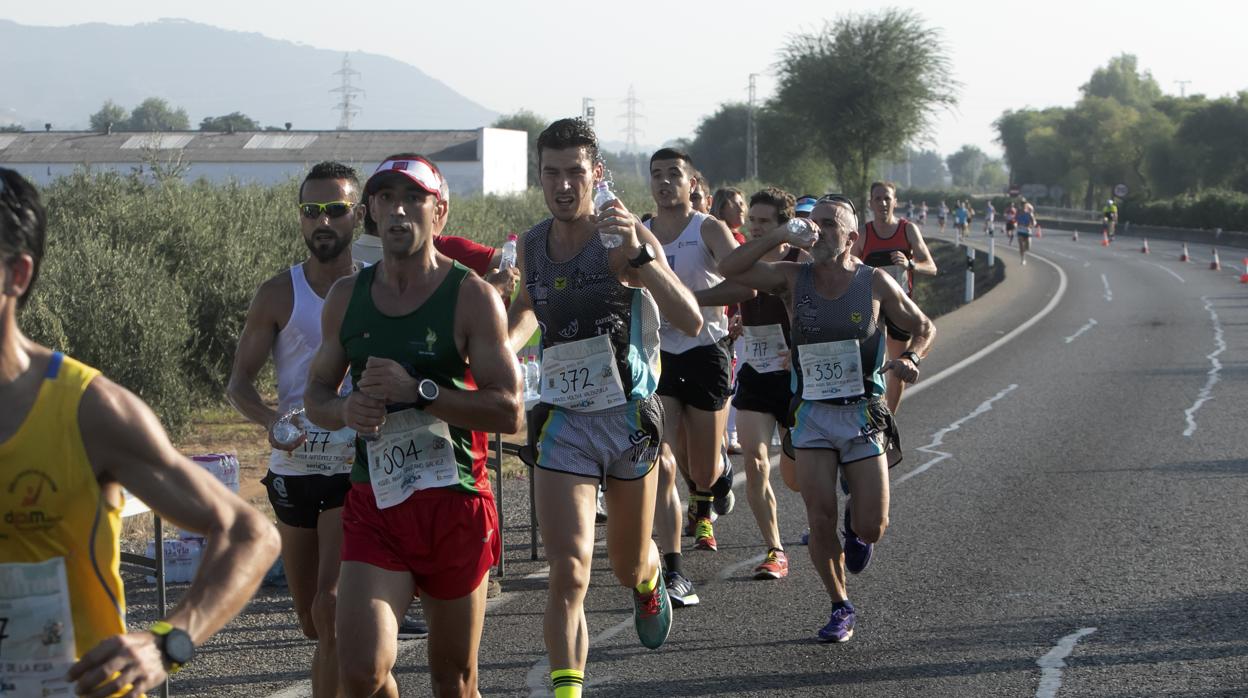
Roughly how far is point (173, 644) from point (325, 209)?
3.15 m

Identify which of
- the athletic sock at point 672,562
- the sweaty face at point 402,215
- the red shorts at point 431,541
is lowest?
the athletic sock at point 672,562

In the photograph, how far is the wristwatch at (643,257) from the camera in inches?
215

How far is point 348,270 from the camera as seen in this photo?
18.5ft

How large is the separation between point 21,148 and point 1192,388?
6250 centimetres

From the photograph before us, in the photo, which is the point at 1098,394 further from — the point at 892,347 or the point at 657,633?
the point at 657,633

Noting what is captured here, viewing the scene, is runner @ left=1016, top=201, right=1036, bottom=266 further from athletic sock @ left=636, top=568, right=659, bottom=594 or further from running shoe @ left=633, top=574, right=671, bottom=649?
athletic sock @ left=636, top=568, right=659, bottom=594

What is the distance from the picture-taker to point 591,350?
18.7 ft

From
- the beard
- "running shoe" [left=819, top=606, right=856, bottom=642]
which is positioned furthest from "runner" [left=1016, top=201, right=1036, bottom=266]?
the beard

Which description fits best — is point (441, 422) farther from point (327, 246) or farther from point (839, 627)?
point (839, 627)

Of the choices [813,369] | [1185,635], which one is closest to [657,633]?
[813,369]

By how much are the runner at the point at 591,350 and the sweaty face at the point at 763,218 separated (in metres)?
3.03

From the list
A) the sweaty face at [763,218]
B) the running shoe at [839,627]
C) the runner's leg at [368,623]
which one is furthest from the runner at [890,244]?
the runner's leg at [368,623]

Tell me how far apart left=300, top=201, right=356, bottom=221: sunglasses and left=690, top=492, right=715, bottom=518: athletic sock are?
342 cm

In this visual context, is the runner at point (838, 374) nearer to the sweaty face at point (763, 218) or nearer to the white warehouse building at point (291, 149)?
the sweaty face at point (763, 218)
